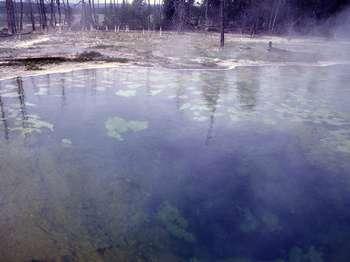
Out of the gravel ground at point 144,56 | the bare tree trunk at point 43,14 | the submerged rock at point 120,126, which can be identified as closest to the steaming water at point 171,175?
the submerged rock at point 120,126

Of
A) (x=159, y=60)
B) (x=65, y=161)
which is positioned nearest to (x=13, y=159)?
(x=65, y=161)

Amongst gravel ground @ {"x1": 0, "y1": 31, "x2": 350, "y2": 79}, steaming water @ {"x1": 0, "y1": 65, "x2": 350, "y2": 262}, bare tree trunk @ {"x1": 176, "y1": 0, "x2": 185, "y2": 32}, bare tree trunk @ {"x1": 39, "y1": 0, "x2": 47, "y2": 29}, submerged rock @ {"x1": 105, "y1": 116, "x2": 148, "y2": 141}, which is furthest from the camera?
bare tree trunk @ {"x1": 176, "y1": 0, "x2": 185, "y2": 32}

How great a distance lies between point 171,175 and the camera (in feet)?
19.6

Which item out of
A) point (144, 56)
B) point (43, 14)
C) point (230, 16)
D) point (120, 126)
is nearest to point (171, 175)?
point (120, 126)

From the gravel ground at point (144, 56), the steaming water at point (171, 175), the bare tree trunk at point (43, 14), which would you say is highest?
the bare tree trunk at point (43, 14)

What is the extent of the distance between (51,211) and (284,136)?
18.0 ft

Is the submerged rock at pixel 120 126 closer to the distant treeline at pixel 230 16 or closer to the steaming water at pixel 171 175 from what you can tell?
the steaming water at pixel 171 175

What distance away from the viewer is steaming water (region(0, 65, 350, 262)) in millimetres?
4359

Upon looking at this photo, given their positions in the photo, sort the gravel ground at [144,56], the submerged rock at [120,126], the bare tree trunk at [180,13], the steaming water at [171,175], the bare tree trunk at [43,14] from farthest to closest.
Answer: the bare tree trunk at [180,13] → the bare tree trunk at [43,14] → the gravel ground at [144,56] → the submerged rock at [120,126] → the steaming water at [171,175]

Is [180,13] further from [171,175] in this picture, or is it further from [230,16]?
[171,175]

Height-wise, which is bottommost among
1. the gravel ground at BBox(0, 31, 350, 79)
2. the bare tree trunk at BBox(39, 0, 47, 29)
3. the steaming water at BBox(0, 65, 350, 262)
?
the steaming water at BBox(0, 65, 350, 262)

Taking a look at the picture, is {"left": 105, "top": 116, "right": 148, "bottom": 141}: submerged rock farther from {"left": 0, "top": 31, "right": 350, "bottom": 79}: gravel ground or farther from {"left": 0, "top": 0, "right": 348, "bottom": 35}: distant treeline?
{"left": 0, "top": 0, "right": 348, "bottom": 35}: distant treeline

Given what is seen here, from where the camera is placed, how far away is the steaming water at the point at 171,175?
4.36 metres

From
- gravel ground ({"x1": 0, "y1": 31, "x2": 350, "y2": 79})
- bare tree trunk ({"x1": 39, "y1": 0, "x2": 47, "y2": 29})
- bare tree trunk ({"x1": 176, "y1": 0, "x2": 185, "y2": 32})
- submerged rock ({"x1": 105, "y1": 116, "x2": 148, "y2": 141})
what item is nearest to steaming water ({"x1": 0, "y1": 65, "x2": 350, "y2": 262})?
submerged rock ({"x1": 105, "y1": 116, "x2": 148, "y2": 141})
